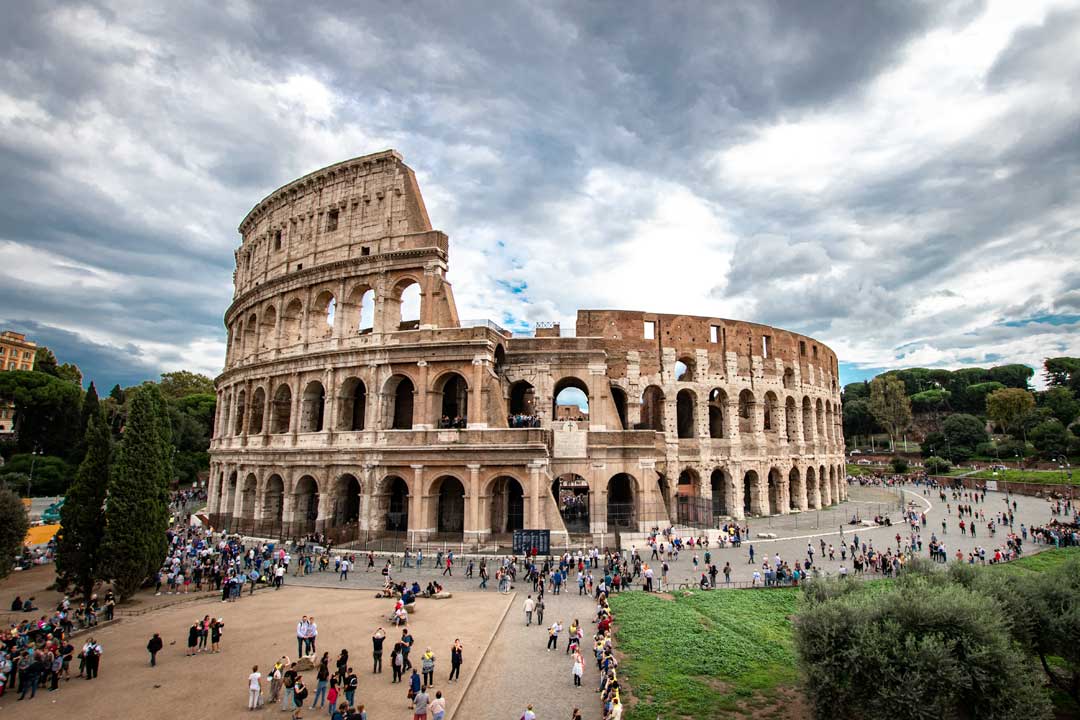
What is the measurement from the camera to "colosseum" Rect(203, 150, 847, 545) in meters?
26.5

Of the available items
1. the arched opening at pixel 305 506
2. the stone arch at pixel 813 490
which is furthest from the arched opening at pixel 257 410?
the stone arch at pixel 813 490

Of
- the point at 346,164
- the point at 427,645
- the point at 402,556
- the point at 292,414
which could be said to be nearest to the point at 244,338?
the point at 292,414

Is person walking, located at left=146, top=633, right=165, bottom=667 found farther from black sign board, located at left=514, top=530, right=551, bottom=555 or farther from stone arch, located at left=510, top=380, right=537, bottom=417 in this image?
stone arch, located at left=510, top=380, right=537, bottom=417

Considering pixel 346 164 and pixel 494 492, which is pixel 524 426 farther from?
pixel 346 164

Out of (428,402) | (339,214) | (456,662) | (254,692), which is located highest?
(339,214)

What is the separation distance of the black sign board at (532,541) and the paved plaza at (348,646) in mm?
2659

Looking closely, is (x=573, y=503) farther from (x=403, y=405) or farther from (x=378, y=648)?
(x=378, y=648)

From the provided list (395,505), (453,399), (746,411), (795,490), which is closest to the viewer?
(395,505)

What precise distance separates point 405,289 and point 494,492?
12.0 metres

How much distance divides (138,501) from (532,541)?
594 inches

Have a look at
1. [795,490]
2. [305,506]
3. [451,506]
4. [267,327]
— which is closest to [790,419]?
[795,490]

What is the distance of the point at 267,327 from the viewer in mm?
34469

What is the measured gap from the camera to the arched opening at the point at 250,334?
34662 millimetres

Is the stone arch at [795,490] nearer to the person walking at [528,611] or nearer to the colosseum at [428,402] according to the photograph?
the colosseum at [428,402]
